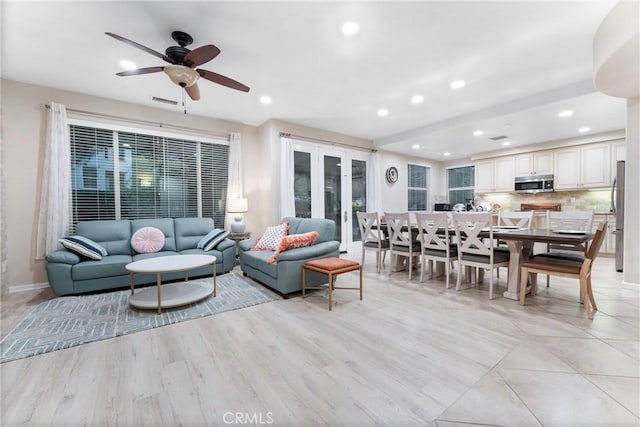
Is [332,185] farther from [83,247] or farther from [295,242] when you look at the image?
[83,247]

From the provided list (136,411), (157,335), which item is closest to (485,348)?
(136,411)

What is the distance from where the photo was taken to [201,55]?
237cm

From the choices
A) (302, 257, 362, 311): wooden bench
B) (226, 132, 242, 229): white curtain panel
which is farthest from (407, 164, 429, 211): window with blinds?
(302, 257, 362, 311): wooden bench

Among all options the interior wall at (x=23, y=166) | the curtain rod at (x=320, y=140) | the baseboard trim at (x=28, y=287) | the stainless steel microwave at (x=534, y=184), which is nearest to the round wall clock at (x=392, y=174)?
the curtain rod at (x=320, y=140)

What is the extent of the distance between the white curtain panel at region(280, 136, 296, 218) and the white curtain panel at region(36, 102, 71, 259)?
3122 mm

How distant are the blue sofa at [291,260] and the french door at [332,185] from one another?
56.0 inches

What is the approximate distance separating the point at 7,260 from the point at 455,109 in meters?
6.74

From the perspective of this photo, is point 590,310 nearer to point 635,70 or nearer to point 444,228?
point 444,228

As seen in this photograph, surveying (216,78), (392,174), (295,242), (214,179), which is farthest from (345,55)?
(392,174)

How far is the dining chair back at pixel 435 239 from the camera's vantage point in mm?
3599

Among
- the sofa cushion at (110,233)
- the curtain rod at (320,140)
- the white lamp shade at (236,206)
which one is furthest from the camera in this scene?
the curtain rod at (320,140)

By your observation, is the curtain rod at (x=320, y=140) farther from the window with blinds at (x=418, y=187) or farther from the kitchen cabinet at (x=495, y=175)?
the kitchen cabinet at (x=495, y=175)

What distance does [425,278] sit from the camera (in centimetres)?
402

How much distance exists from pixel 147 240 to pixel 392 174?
5.75 m
